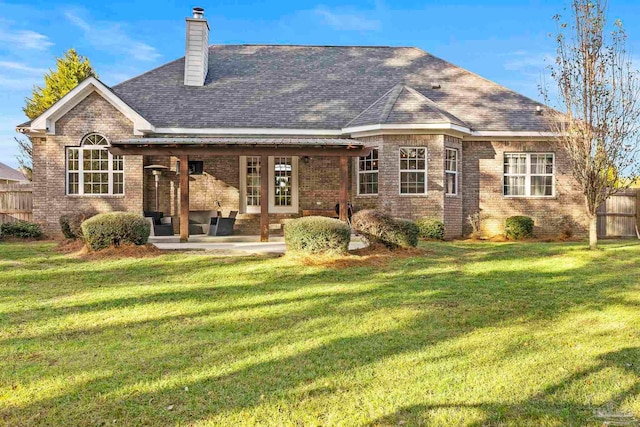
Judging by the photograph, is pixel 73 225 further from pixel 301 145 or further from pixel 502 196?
pixel 502 196

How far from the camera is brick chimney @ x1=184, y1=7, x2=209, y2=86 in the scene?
63.4 feet

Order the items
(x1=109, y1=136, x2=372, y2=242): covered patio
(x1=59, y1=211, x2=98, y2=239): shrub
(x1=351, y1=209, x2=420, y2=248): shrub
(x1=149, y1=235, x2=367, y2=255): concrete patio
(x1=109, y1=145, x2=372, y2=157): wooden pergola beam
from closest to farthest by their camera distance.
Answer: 1. (x1=351, y1=209, x2=420, y2=248): shrub
2. (x1=149, y1=235, x2=367, y2=255): concrete patio
3. (x1=59, y1=211, x2=98, y2=239): shrub
4. (x1=109, y1=136, x2=372, y2=242): covered patio
5. (x1=109, y1=145, x2=372, y2=157): wooden pergola beam

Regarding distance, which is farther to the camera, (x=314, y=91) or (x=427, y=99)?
(x=314, y=91)

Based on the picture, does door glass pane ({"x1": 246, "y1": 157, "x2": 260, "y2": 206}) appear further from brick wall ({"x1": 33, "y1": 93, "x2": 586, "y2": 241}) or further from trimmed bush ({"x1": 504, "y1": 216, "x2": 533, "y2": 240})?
trimmed bush ({"x1": 504, "y1": 216, "x2": 533, "y2": 240})

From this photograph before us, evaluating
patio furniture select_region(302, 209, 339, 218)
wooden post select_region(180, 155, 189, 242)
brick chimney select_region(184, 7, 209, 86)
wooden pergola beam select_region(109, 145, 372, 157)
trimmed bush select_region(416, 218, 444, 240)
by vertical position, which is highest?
brick chimney select_region(184, 7, 209, 86)

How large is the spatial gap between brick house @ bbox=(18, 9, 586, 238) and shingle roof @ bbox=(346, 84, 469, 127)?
0.07 meters

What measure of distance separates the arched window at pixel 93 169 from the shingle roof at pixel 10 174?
2285 cm

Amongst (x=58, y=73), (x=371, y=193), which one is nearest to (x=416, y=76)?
(x=371, y=193)

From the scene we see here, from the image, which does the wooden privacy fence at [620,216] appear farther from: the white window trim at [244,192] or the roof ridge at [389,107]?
the white window trim at [244,192]

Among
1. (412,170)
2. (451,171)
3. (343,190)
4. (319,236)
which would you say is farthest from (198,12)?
(319,236)

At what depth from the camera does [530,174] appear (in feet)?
58.1

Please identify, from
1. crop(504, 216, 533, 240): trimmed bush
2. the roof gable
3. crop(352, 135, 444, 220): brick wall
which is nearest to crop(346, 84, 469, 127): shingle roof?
crop(352, 135, 444, 220): brick wall

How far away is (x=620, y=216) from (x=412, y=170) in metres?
8.27

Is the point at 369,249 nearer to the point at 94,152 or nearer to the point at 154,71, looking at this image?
the point at 94,152
